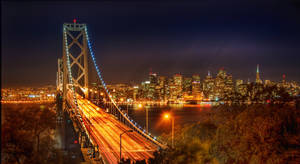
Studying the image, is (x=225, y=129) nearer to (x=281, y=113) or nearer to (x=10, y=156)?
(x=281, y=113)

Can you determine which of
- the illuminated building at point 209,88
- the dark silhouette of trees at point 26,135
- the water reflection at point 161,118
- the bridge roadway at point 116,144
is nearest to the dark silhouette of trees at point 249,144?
the dark silhouette of trees at point 26,135

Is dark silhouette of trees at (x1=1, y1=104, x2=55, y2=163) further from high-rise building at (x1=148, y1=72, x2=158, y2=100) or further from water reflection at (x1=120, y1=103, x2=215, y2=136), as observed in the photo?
high-rise building at (x1=148, y1=72, x2=158, y2=100)

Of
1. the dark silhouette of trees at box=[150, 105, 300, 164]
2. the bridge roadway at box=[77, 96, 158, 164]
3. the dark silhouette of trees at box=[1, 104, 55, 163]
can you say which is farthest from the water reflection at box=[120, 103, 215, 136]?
the dark silhouette of trees at box=[1, 104, 55, 163]

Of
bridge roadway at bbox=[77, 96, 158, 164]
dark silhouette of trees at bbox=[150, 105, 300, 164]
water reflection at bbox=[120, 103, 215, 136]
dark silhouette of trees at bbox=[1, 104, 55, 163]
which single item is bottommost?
water reflection at bbox=[120, 103, 215, 136]

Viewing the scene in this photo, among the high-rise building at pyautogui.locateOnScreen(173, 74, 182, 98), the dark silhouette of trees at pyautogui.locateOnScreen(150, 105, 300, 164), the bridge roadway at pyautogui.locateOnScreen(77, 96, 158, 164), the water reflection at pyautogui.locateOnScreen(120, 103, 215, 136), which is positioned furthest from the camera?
the high-rise building at pyautogui.locateOnScreen(173, 74, 182, 98)

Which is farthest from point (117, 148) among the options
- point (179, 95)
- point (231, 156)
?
point (179, 95)

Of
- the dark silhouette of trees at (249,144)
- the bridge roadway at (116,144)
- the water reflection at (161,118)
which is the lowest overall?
the water reflection at (161,118)

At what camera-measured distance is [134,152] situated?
1355 centimetres

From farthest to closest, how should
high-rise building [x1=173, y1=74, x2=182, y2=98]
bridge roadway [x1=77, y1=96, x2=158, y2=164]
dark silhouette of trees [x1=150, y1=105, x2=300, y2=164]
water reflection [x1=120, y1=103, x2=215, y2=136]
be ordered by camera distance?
high-rise building [x1=173, y1=74, x2=182, y2=98], water reflection [x1=120, y1=103, x2=215, y2=136], bridge roadway [x1=77, y1=96, x2=158, y2=164], dark silhouette of trees [x1=150, y1=105, x2=300, y2=164]

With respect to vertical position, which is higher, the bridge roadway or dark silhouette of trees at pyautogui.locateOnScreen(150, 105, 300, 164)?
dark silhouette of trees at pyautogui.locateOnScreen(150, 105, 300, 164)

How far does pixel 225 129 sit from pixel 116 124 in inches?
542

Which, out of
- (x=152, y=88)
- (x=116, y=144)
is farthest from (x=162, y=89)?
(x=116, y=144)

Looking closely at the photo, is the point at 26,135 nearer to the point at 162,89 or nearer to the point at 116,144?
the point at 116,144

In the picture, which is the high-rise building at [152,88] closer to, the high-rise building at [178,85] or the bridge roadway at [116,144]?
the high-rise building at [178,85]
